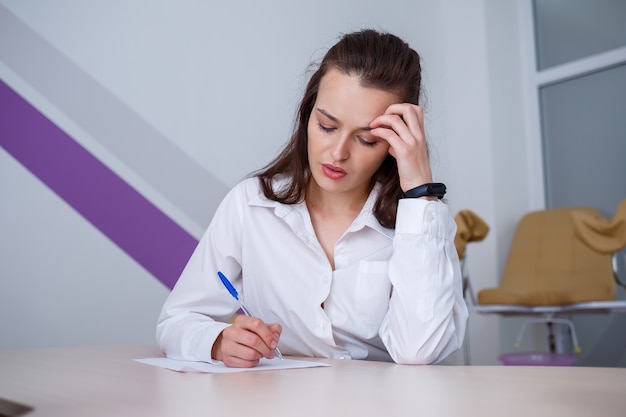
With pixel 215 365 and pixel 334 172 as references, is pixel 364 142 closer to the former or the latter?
pixel 334 172

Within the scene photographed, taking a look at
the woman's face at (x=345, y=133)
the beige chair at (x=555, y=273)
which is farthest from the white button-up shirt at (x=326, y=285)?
→ the beige chair at (x=555, y=273)

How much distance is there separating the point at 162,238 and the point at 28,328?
2.36ft

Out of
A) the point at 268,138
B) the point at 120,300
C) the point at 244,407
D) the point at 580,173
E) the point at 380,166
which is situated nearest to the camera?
the point at 244,407

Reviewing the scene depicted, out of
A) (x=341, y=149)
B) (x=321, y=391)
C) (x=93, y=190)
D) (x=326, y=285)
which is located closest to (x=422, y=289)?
(x=326, y=285)

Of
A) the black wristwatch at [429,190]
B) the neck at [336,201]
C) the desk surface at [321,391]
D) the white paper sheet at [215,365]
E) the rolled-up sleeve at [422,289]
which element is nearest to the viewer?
the desk surface at [321,391]

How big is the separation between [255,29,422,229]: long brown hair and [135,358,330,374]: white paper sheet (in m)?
Result: 0.56

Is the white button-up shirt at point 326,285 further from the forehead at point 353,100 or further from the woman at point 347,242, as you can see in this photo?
the forehead at point 353,100

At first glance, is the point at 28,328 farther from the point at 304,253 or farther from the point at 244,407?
the point at 244,407

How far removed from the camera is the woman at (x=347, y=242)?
134cm

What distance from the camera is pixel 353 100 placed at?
1.49 m

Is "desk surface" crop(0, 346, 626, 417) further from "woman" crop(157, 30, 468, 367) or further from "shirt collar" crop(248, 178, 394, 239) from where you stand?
"shirt collar" crop(248, 178, 394, 239)

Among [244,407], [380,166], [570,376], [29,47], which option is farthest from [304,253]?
[29,47]

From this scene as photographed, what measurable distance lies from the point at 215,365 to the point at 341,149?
1.91ft

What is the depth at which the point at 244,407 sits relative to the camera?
2.20 feet
